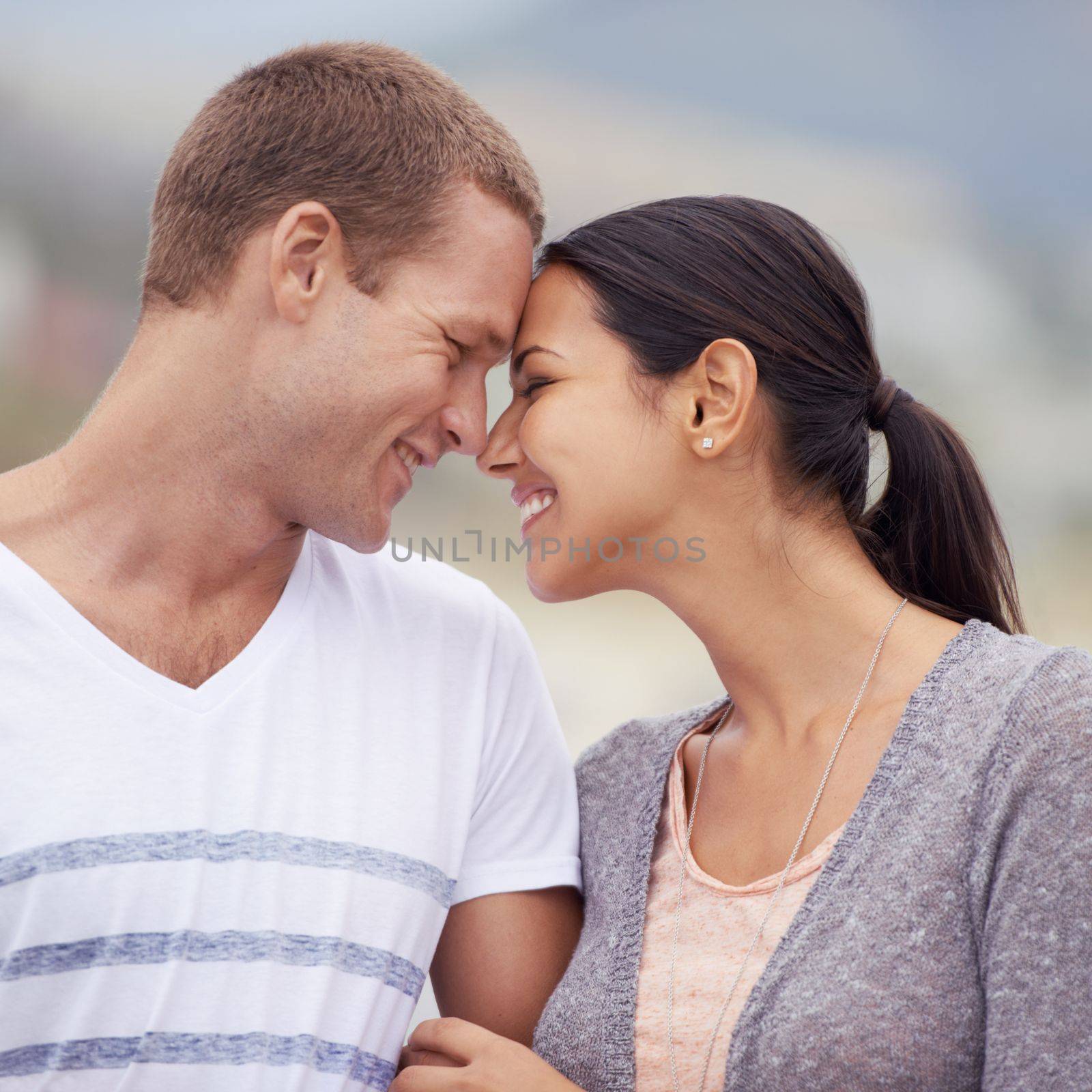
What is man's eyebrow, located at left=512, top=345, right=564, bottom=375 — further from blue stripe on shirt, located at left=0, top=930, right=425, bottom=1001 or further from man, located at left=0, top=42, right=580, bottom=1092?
blue stripe on shirt, located at left=0, top=930, right=425, bottom=1001

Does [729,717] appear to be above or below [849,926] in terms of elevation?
above

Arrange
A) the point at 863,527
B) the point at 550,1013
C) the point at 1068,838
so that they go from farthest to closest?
the point at 863,527 < the point at 550,1013 < the point at 1068,838

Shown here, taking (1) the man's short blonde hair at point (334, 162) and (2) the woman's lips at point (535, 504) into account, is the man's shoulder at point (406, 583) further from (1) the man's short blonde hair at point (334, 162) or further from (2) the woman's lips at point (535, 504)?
(1) the man's short blonde hair at point (334, 162)

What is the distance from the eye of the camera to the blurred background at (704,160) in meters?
2.47

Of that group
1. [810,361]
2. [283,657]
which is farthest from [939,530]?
[283,657]

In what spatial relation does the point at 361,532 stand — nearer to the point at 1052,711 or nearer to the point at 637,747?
the point at 637,747

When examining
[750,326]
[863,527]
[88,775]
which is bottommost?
[88,775]

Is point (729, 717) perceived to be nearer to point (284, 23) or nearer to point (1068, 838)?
point (1068, 838)

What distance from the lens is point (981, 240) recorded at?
2527 mm

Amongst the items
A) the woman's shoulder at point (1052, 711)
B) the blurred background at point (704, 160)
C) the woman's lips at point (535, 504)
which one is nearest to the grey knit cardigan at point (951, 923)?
the woman's shoulder at point (1052, 711)

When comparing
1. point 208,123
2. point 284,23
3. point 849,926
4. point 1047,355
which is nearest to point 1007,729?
point 849,926

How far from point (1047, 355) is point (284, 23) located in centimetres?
172

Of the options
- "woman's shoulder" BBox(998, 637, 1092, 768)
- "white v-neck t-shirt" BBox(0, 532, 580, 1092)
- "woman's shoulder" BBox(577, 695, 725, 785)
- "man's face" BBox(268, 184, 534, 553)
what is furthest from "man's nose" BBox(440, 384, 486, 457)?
"woman's shoulder" BBox(998, 637, 1092, 768)

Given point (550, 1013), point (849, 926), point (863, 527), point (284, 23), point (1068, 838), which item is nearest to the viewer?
point (1068, 838)
